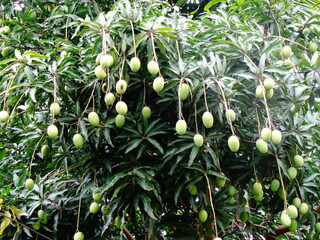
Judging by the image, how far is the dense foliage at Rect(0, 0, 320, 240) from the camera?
1.63 metres

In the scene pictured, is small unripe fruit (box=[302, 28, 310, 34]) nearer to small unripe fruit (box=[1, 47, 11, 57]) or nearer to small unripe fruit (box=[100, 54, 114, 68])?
small unripe fruit (box=[100, 54, 114, 68])

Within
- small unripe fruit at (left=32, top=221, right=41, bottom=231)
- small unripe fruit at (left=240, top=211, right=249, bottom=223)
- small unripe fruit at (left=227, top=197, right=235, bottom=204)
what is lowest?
small unripe fruit at (left=32, top=221, right=41, bottom=231)

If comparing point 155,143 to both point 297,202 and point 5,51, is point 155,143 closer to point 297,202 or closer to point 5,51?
point 297,202

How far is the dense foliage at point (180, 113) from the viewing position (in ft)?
5.36

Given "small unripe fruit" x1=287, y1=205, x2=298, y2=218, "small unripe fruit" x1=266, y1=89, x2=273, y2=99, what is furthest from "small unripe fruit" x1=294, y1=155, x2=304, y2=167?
"small unripe fruit" x1=266, y1=89, x2=273, y2=99

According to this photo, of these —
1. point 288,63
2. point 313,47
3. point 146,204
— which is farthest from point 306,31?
point 146,204

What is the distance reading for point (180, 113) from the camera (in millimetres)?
1549

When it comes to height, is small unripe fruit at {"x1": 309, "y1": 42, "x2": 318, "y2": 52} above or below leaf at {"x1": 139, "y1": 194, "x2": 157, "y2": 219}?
above

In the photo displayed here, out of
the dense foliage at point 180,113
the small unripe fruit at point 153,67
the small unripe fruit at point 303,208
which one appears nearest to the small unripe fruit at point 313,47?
the dense foliage at point 180,113

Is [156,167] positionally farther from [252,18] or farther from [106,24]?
[252,18]

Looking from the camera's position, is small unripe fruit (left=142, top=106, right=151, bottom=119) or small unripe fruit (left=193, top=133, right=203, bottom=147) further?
small unripe fruit (left=142, top=106, right=151, bottom=119)

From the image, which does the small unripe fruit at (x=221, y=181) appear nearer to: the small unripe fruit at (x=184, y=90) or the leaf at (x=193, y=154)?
the leaf at (x=193, y=154)

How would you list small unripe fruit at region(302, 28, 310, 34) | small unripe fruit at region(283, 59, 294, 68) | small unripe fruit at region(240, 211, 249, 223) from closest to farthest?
small unripe fruit at region(283, 59, 294, 68), small unripe fruit at region(302, 28, 310, 34), small unripe fruit at region(240, 211, 249, 223)

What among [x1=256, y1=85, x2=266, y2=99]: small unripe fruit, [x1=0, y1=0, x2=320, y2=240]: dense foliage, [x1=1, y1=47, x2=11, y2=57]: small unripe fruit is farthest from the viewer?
[x1=1, y1=47, x2=11, y2=57]: small unripe fruit
